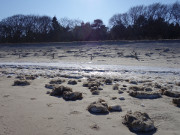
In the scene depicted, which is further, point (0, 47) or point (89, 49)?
point (0, 47)

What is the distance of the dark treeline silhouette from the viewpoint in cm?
3113

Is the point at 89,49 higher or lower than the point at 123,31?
lower

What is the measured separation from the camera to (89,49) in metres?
21.8

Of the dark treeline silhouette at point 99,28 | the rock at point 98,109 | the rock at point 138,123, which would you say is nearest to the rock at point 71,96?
the rock at point 98,109

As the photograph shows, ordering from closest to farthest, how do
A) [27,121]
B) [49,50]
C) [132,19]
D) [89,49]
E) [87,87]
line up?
[27,121]
[87,87]
[89,49]
[49,50]
[132,19]

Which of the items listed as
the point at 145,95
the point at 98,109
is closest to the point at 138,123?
the point at 98,109

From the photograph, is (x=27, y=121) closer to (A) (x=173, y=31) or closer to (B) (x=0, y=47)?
(B) (x=0, y=47)

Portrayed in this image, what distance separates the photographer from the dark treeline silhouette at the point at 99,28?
1226 inches

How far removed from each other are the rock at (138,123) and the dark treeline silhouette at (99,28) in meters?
27.6

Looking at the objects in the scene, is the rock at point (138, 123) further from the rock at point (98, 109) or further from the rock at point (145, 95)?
the rock at point (145, 95)

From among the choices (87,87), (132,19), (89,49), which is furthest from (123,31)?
(87,87)

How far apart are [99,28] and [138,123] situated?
3189 centimetres

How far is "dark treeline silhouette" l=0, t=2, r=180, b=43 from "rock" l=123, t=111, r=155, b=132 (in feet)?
90.6

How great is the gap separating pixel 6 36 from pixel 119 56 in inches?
1110
